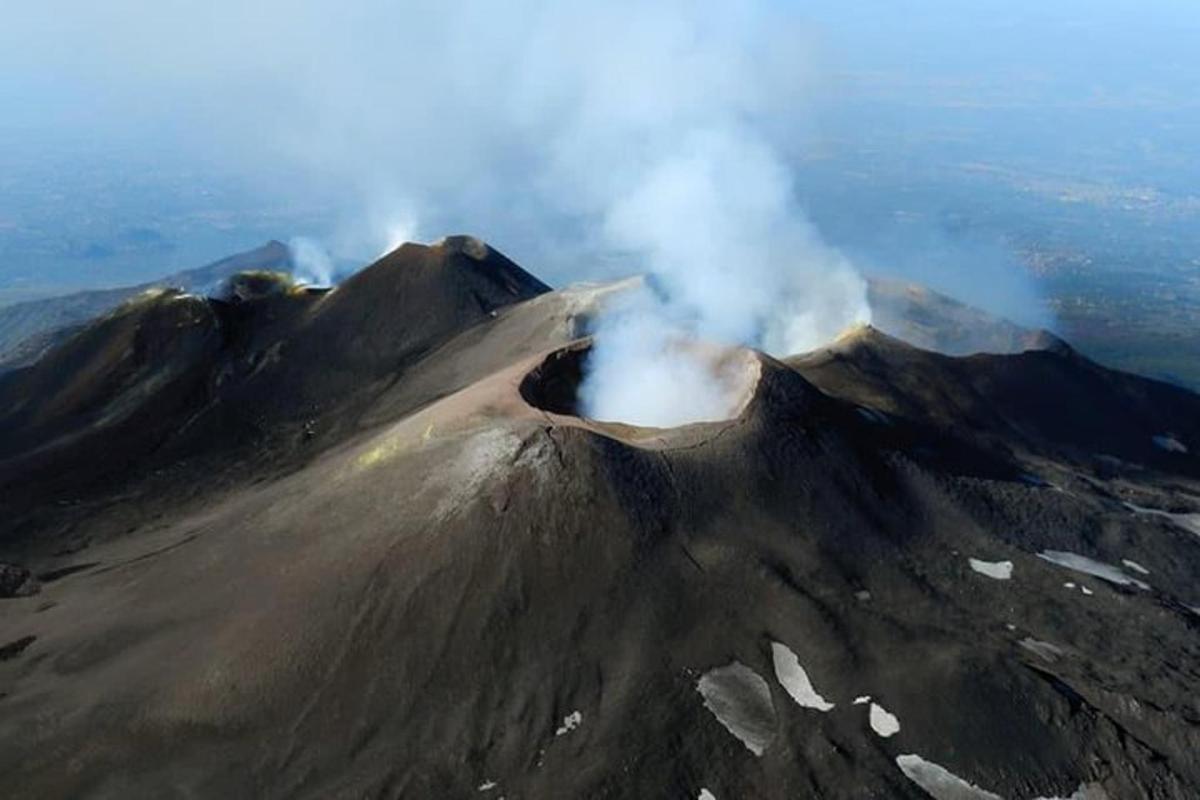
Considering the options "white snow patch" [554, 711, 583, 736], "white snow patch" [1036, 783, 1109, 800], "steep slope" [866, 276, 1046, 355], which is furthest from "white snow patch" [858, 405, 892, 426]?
"steep slope" [866, 276, 1046, 355]

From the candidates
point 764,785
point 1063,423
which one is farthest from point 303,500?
point 1063,423

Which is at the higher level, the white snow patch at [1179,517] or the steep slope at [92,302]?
the steep slope at [92,302]

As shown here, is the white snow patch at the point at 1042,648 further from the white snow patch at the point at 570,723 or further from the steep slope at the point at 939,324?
the steep slope at the point at 939,324

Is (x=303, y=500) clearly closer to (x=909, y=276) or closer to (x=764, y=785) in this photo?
(x=764, y=785)

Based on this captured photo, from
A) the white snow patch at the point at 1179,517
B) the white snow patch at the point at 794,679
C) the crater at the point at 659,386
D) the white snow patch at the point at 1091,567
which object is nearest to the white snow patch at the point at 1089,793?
the white snow patch at the point at 794,679

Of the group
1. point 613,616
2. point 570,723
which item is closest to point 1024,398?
point 613,616

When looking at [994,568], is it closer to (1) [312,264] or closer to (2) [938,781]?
(2) [938,781]

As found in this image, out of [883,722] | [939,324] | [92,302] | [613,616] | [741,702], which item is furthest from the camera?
[92,302]
